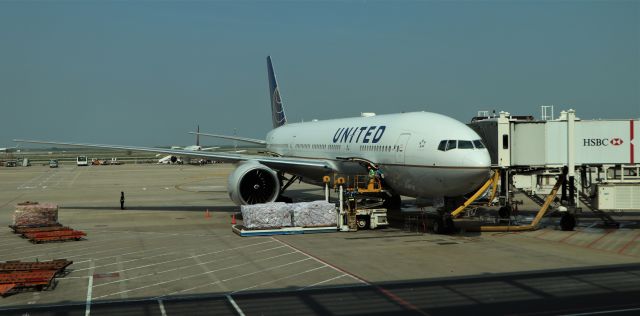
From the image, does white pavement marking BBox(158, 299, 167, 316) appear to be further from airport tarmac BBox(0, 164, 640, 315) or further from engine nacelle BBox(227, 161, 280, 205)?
engine nacelle BBox(227, 161, 280, 205)

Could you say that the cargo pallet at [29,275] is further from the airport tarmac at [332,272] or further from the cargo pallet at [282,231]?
the cargo pallet at [282,231]

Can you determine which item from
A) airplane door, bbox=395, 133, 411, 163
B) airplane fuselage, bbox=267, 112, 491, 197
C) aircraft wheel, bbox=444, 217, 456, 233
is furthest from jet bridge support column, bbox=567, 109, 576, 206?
airplane door, bbox=395, 133, 411, 163

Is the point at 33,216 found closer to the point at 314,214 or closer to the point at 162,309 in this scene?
the point at 314,214

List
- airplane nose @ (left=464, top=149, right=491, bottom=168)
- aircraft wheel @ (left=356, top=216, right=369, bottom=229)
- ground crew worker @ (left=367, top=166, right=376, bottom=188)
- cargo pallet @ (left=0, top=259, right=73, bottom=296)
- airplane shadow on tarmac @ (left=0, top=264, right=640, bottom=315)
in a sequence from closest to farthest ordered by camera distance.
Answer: airplane shadow on tarmac @ (left=0, top=264, right=640, bottom=315), cargo pallet @ (left=0, top=259, right=73, bottom=296), airplane nose @ (left=464, top=149, right=491, bottom=168), aircraft wheel @ (left=356, top=216, right=369, bottom=229), ground crew worker @ (left=367, top=166, right=376, bottom=188)

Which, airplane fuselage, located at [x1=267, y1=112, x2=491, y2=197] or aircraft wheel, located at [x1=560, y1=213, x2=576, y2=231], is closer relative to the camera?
airplane fuselage, located at [x1=267, y1=112, x2=491, y2=197]

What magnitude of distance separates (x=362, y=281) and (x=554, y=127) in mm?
13374

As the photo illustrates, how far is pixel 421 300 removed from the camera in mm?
13820

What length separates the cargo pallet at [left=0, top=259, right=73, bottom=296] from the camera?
596 inches

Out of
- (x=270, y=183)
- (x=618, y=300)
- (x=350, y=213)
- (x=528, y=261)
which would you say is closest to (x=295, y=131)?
(x=270, y=183)

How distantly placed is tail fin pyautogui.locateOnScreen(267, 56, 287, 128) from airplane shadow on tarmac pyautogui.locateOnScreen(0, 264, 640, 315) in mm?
34677

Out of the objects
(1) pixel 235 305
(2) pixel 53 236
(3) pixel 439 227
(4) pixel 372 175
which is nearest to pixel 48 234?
(2) pixel 53 236

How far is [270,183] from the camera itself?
2952cm

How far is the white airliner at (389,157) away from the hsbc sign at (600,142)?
17.3 feet

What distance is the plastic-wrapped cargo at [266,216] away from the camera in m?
24.8
